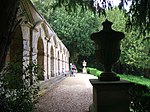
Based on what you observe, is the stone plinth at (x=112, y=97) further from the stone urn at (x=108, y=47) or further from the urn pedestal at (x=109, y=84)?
the stone urn at (x=108, y=47)

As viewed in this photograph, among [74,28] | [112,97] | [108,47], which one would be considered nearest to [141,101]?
[112,97]

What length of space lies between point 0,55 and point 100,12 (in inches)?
151

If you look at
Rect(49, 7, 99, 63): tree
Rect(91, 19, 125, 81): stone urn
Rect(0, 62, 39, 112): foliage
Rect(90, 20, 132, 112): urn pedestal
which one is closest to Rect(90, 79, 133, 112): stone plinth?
Rect(90, 20, 132, 112): urn pedestal

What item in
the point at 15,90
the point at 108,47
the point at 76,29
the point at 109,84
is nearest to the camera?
the point at 15,90

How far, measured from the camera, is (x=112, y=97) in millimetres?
4516

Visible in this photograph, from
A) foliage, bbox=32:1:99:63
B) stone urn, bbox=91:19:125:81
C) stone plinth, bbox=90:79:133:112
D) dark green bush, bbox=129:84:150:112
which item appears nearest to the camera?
stone plinth, bbox=90:79:133:112

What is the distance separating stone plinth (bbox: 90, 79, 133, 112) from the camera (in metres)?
4.46

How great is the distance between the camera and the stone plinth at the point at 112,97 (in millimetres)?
4460

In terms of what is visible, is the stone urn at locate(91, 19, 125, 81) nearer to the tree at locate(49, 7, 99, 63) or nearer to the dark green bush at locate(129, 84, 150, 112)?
the dark green bush at locate(129, 84, 150, 112)

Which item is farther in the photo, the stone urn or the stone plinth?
the stone urn

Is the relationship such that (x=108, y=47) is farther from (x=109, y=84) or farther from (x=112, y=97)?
(x=112, y=97)

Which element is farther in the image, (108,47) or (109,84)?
(108,47)

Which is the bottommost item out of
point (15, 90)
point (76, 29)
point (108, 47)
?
point (15, 90)

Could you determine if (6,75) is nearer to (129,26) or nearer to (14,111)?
(14,111)
